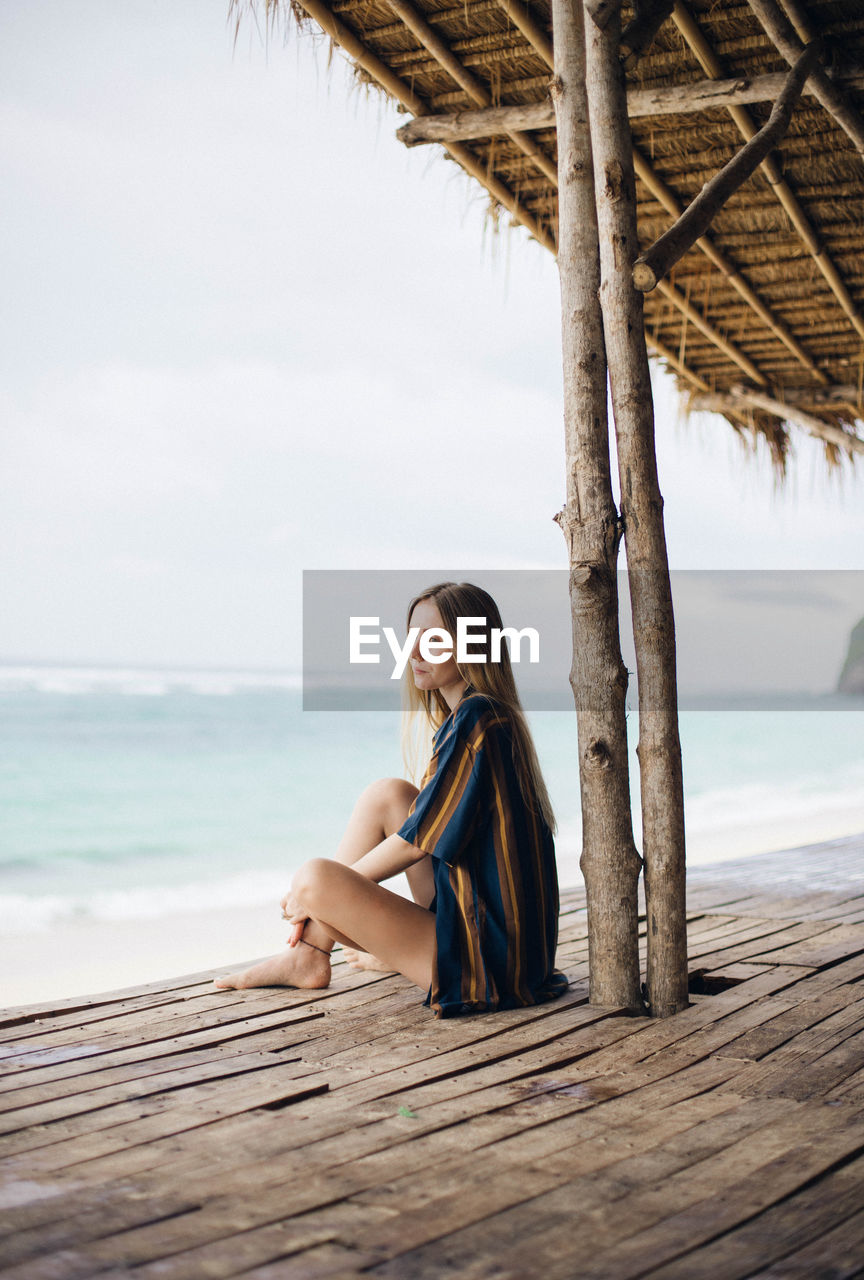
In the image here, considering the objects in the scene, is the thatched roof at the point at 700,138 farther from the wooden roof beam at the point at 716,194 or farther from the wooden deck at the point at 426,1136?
the wooden deck at the point at 426,1136

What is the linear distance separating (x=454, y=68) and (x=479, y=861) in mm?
2360

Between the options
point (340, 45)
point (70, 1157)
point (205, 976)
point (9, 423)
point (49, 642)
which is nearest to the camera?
point (70, 1157)

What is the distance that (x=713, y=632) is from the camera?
29375 millimetres

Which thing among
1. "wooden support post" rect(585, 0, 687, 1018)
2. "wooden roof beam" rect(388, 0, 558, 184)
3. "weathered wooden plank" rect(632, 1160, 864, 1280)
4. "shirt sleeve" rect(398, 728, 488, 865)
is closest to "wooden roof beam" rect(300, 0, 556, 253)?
"wooden roof beam" rect(388, 0, 558, 184)

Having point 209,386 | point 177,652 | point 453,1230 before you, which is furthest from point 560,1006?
point 209,386

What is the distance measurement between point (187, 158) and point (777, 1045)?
36646 millimetres

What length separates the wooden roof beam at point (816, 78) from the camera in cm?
281

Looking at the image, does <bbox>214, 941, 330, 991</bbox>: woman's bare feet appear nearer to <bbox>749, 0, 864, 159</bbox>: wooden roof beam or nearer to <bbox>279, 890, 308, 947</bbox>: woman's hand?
<bbox>279, 890, 308, 947</bbox>: woman's hand

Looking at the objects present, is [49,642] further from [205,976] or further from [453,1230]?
[453,1230]

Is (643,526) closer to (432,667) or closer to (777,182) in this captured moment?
(432,667)

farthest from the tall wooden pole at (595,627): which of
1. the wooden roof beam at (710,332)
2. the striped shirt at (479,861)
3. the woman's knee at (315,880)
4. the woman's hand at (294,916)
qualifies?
the wooden roof beam at (710,332)

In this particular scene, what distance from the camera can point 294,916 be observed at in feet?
7.98

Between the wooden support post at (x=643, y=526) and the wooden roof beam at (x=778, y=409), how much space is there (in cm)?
329

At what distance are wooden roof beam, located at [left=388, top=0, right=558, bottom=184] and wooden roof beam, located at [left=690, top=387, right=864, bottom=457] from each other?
2.32 metres
